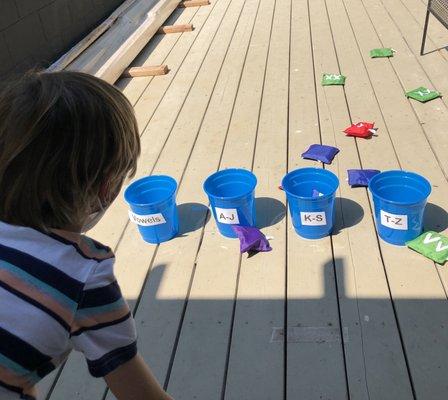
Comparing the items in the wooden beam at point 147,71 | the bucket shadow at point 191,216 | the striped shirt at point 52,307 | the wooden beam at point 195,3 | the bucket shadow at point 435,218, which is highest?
the striped shirt at point 52,307

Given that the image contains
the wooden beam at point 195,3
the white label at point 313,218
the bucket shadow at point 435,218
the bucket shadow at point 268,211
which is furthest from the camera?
the wooden beam at point 195,3

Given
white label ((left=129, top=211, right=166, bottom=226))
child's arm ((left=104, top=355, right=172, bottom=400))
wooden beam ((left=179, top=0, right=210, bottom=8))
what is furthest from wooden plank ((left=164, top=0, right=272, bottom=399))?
wooden beam ((left=179, top=0, right=210, bottom=8))

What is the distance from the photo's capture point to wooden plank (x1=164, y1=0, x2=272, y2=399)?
1795 mm

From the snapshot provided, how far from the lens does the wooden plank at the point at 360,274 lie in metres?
1.72

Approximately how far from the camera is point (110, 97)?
36.0 inches

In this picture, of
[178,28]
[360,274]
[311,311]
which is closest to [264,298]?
[311,311]

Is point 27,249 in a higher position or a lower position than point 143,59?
higher

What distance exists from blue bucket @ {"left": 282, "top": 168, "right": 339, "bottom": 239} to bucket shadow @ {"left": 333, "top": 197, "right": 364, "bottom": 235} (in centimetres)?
6

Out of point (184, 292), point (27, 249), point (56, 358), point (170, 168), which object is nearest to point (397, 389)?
point (184, 292)

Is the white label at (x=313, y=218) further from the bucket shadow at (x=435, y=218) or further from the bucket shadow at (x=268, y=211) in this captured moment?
the bucket shadow at (x=435, y=218)

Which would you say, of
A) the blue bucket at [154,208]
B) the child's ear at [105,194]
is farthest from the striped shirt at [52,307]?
the blue bucket at [154,208]

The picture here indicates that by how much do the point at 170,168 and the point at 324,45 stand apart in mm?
2338

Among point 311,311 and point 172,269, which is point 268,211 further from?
point 311,311

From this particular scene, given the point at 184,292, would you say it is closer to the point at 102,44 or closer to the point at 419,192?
the point at 419,192
